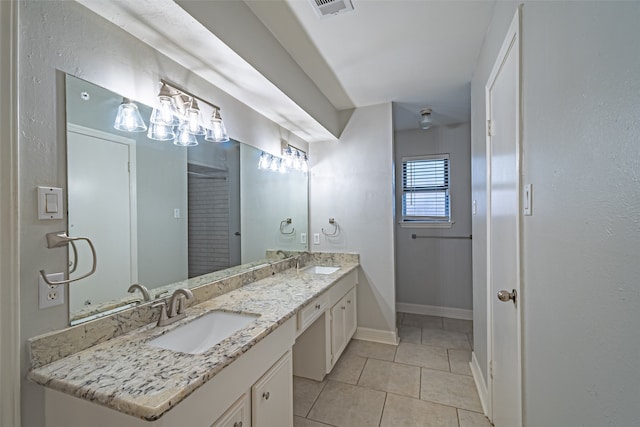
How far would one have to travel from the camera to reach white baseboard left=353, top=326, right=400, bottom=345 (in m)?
2.84

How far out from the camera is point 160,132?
141cm

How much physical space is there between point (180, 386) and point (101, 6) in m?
1.44

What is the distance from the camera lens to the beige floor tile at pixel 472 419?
5.68ft

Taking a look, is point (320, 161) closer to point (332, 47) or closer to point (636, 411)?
point (332, 47)

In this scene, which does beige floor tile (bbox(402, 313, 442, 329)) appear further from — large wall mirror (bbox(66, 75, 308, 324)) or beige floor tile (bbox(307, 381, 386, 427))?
large wall mirror (bbox(66, 75, 308, 324))

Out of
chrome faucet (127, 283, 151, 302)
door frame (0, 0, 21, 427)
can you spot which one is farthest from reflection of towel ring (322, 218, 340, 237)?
door frame (0, 0, 21, 427)

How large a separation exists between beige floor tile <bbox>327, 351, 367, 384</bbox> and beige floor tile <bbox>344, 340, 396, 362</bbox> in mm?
77

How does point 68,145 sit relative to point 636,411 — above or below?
above

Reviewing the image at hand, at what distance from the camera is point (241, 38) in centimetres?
145

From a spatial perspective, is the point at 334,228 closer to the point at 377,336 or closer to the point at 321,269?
the point at 321,269

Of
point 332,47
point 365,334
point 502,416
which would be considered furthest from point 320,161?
point 502,416

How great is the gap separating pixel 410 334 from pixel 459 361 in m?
0.66

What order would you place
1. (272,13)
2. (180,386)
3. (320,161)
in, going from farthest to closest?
(320,161)
(272,13)
(180,386)

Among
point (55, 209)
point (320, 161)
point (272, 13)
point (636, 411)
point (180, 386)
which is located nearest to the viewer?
point (636, 411)
